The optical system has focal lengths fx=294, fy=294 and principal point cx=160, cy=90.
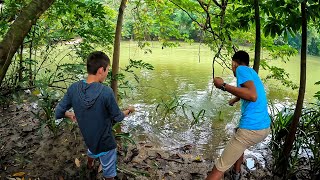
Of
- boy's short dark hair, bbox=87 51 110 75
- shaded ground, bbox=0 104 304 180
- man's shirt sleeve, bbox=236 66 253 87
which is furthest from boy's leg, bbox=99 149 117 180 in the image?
man's shirt sleeve, bbox=236 66 253 87

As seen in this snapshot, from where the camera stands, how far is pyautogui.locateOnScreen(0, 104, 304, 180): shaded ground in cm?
367

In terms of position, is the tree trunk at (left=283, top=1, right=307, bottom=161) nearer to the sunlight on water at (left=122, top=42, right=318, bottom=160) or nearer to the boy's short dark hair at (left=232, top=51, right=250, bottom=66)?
the boy's short dark hair at (left=232, top=51, right=250, bottom=66)

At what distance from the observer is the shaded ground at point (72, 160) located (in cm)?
367

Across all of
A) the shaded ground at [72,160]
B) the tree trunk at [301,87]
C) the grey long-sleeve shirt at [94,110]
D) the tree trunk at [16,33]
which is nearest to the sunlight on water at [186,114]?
the shaded ground at [72,160]

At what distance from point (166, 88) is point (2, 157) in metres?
8.02

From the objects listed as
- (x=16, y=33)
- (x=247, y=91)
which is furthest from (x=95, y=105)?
(x=247, y=91)

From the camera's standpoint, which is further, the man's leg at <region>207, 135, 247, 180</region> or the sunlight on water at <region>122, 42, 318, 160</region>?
the sunlight on water at <region>122, 42, 318, 160</region>

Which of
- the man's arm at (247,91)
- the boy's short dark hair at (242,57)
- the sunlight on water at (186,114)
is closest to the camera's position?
the man's arm at (247,91)

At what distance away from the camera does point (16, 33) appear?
2578 mm

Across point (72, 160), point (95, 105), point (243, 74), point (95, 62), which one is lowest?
point (72, 160)

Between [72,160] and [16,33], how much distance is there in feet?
6.51

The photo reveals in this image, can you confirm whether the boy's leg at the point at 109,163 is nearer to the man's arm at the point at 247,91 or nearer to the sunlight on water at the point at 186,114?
the man's arm at the point at 247,91

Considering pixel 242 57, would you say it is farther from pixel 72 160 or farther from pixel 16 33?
pixel 72 160

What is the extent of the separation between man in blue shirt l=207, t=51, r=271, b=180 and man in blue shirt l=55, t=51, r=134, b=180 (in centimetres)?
119
